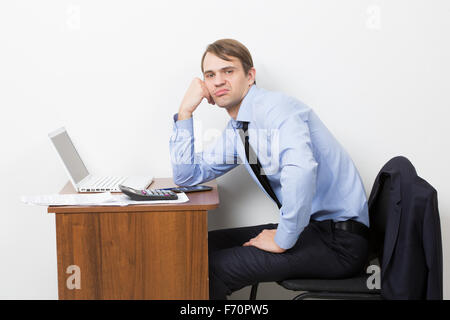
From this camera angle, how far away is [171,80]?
2.46 metres

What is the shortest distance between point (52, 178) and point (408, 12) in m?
1.87

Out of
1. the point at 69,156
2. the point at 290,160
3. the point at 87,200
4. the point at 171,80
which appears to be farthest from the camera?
the point at 171,80

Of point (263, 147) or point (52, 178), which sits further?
point (52, 178)

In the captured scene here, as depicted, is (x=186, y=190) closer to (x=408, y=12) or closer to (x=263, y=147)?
(x=263, y=147)

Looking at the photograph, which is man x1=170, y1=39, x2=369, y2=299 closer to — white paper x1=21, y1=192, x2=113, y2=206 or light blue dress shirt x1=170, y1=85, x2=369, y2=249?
light blue dress shirt x1=170, y1=85, x2=369, y2=249

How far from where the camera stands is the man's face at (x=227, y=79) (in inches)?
82.4

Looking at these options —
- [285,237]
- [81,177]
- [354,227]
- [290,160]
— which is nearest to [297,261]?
[285,237]

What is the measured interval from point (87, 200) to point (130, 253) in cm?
24

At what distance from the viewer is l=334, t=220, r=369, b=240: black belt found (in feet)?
6.23

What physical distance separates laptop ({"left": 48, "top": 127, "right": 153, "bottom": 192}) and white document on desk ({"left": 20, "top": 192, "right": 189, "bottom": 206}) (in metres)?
0.16

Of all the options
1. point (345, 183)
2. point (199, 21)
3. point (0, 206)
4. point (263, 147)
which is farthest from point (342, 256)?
point (0, 206)

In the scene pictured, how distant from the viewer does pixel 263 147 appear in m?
1.99

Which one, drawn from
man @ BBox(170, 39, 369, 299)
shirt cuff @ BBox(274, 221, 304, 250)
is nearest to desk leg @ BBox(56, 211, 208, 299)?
man @ BBox(170, 39, 369, 299)

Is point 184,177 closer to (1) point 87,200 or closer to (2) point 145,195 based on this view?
(2) point 145,195
